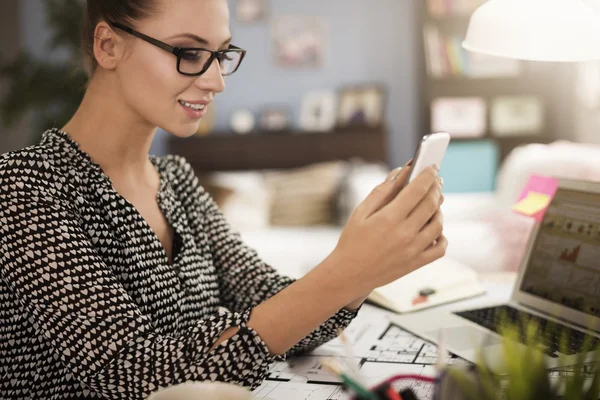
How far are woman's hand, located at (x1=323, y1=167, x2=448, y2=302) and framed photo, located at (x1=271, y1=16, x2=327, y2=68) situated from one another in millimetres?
4021

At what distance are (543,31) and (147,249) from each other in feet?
2.69

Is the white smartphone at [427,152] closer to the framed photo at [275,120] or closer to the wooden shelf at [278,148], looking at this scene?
the wooden shelf at [278,148]

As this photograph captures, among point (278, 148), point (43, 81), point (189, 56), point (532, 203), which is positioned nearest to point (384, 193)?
point (189, 56)

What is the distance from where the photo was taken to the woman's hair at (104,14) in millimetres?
1070

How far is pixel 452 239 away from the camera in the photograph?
297 centimetres

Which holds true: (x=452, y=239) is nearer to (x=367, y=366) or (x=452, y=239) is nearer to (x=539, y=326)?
(x=539, y=326)

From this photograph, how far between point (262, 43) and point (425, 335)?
3886 millimetres

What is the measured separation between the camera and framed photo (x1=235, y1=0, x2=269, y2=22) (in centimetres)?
473

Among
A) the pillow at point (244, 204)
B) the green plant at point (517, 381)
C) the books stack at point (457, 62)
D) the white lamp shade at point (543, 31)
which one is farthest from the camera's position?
the books stack at point (457, 62)

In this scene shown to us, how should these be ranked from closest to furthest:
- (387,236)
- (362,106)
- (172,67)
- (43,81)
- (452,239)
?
(387,236), (172,67), (452,239), (43,81), (362,106)

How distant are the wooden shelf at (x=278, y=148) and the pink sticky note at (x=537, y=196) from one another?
3.24 metres

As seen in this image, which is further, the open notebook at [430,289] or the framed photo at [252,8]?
the framed photo at [252,8]

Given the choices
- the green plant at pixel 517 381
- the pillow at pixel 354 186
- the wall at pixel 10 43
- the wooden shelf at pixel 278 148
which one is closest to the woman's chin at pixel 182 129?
the green plant at pixel 517 381

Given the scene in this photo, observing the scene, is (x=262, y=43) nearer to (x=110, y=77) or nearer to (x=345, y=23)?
(x=345, y=23)
